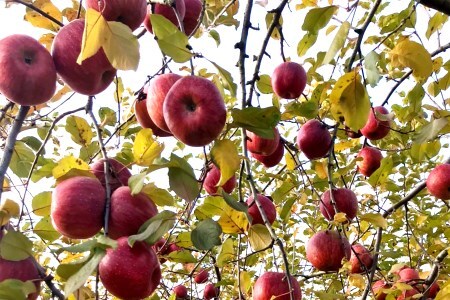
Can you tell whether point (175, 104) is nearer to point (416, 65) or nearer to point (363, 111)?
point (363, 111)

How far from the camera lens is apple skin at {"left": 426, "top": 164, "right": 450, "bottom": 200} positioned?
1901mm

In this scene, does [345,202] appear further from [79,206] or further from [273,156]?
[79,206]

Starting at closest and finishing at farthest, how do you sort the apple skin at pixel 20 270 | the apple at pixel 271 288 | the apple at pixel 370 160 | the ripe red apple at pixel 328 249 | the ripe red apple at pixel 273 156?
→ the apple skin at pixel 20 270 < the apple at pixel 271 288 < the ripe red apple at pixel 328 249 < the ripe red apple at pixel 273 156 < the apple at pixel 370 160

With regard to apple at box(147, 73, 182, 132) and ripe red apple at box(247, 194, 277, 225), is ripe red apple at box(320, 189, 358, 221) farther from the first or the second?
apple at box(147, 73, 182, 132)

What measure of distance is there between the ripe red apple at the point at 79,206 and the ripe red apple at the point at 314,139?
0.98 m

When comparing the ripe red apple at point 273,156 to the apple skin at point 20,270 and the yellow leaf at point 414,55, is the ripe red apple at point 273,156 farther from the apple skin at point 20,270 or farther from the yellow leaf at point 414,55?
the apple skin at point 20,270

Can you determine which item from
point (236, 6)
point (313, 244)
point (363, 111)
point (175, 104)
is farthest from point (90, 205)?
point (236, 6)

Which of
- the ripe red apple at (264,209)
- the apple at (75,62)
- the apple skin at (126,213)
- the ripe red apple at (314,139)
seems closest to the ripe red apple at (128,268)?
the apple skin at (126,213)

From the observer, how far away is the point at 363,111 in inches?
41.1

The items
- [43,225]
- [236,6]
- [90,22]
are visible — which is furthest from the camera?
[236,6]

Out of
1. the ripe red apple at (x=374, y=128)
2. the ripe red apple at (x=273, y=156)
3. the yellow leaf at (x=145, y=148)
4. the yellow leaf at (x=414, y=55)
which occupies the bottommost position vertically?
the yellow leaf at (x=145, y=148)

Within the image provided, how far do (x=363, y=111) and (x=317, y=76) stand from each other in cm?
112

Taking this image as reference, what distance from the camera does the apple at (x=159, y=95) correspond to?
3.19ft

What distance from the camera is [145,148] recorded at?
951 mm
